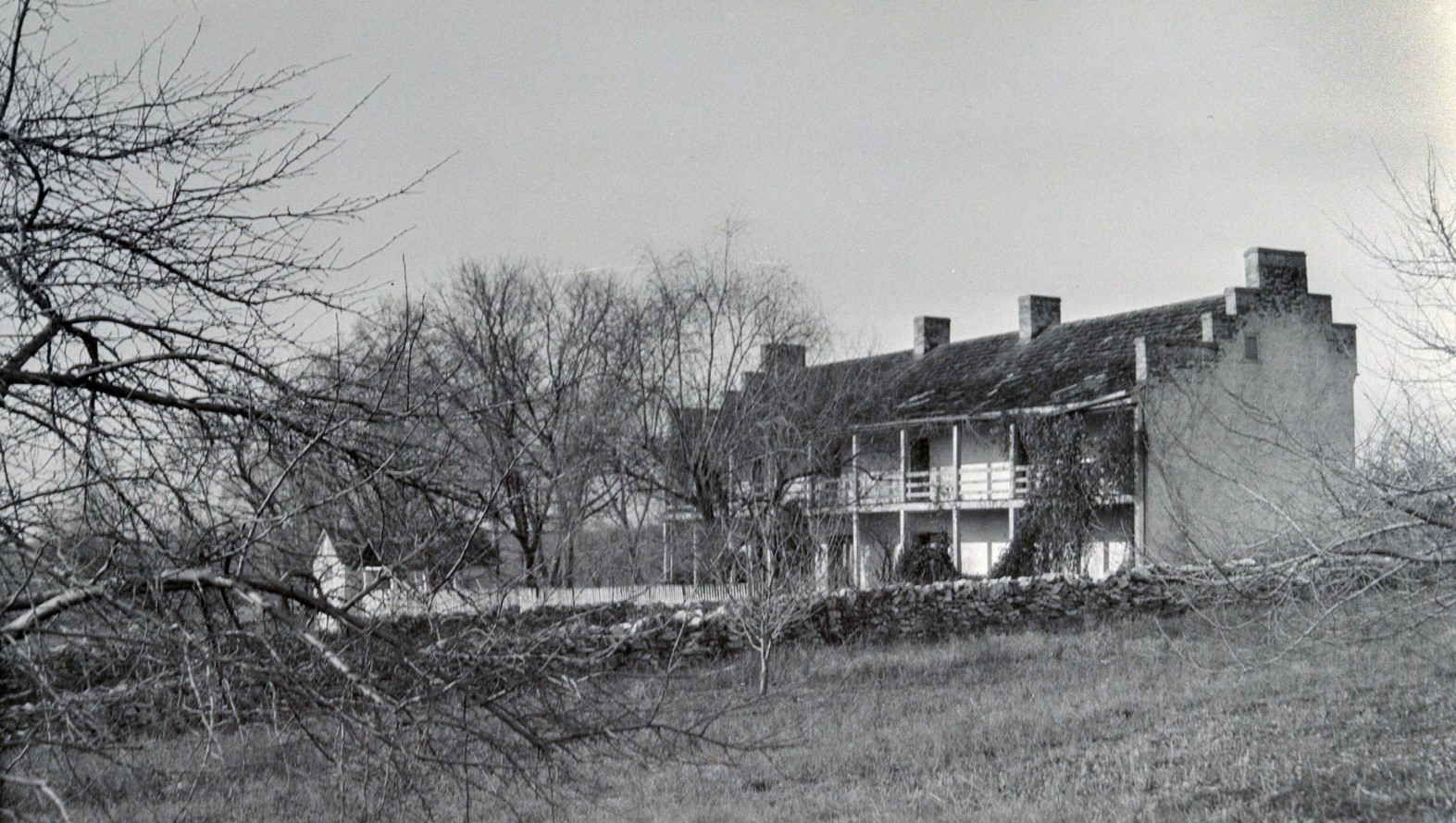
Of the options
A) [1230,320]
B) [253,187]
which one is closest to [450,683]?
[253,187]

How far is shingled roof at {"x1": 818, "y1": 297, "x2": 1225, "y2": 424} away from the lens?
29.7m

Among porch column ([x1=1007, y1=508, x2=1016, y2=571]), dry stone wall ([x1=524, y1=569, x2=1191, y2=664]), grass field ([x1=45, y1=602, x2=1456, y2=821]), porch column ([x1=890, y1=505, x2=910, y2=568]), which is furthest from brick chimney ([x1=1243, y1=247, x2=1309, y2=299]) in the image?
grass field ([x1=45, y1=602, x2=1456, y2=821])

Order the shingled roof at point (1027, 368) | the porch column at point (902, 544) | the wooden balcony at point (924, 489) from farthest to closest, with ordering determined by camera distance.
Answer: the porch column at point (902, 544)
the wooden balcony at point (924, 489)
the shingled roof at point (1027, 368)

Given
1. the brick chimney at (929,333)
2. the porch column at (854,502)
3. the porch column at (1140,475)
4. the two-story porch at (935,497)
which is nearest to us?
the porch column at (1140,475)

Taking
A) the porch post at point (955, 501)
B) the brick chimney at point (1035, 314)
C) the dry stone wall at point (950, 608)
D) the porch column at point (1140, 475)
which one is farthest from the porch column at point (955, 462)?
the dry stone wall at point (950, 608)

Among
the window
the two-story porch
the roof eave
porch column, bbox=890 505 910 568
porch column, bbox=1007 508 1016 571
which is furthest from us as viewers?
porch column, bbox=890 505 910 568

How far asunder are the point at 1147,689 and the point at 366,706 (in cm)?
1363

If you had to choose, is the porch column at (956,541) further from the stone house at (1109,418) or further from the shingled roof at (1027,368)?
the shingled roof at (1027,368)

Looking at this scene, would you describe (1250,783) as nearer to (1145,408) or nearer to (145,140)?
(145,140)

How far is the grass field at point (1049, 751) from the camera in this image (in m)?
10.2

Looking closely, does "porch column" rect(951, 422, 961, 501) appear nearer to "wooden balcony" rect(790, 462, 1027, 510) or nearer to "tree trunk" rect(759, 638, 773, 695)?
"wooden balcony" rect(790, 462, 1027, 510)

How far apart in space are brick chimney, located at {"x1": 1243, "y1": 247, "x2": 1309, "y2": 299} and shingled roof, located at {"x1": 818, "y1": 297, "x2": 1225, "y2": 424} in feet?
3.10

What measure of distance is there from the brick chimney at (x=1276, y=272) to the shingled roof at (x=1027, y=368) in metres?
0.95

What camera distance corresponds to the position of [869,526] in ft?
118
